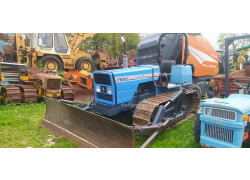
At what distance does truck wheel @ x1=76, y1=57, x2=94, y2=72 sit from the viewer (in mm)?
11480

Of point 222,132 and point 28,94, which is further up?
point 28,94

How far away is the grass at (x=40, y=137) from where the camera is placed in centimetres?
363

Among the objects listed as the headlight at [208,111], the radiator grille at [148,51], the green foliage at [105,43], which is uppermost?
the green foliage at [105,43]

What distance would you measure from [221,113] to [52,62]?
949 cm

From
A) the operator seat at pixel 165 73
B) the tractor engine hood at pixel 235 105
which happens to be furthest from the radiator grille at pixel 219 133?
the operator seat at pixel 165 73

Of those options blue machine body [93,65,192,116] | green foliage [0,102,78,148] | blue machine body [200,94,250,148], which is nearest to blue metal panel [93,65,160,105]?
blue machine body [93,65,192,116]

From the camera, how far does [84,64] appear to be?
11758 mm

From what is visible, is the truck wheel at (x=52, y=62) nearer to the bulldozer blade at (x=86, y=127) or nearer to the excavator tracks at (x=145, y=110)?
the bulldozer blade at (x=86, y=127)

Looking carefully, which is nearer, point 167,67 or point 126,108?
point 126,108

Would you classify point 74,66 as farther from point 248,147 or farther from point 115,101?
point 248,147

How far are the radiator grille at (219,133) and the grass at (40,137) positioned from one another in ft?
1.63

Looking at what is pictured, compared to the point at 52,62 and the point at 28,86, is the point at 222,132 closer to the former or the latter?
the point at 28,86

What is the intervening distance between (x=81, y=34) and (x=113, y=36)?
15.2 ft

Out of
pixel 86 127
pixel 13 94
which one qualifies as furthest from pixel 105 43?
pixel 86 127
